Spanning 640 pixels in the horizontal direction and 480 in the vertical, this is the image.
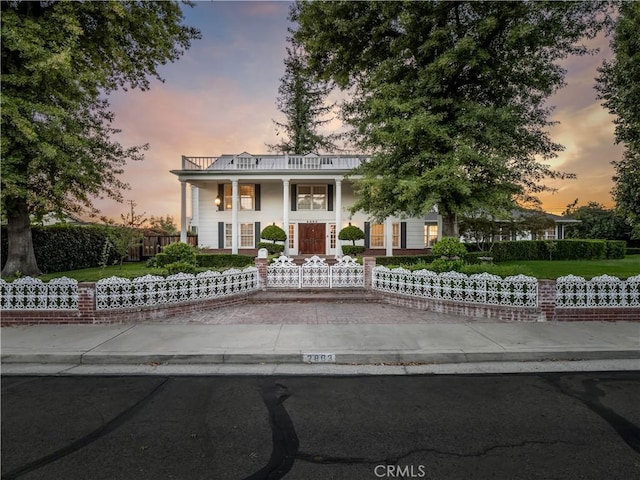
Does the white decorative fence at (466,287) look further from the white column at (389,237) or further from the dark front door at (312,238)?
the dark front door at (312,238)


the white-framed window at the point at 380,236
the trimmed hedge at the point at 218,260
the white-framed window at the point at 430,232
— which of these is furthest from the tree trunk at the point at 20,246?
the white-framed window at the point at 430,232

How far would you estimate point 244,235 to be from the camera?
1920cm

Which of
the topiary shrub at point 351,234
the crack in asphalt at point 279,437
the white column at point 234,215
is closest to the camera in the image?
the crack in asphalt at point 279,437

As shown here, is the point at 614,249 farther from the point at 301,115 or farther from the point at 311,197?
the point at 301,115

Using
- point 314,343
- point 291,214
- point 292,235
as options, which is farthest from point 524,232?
point 314,343

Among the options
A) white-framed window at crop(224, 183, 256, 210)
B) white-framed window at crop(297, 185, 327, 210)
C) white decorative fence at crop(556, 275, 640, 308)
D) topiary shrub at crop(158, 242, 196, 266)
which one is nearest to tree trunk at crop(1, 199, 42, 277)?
topiary shrub at crop(158, 242, 196, 266)

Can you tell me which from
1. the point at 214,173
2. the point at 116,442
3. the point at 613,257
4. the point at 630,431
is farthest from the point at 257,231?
the point at 613,257

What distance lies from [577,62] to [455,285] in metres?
10.6

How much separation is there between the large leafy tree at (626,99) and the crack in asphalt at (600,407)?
24.2 feet

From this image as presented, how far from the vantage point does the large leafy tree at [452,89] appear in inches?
368

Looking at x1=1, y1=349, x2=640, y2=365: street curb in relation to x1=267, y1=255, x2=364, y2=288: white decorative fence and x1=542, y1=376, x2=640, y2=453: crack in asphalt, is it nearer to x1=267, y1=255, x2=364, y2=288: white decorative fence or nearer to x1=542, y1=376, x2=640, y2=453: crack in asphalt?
x1=542, y1=376, x2=640, y2=453: crack in asphalt

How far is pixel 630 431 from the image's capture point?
2.96 meters

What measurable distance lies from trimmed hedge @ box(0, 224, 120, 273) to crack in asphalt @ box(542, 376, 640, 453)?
16.5 metres

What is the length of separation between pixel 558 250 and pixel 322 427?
24859 millimetres
